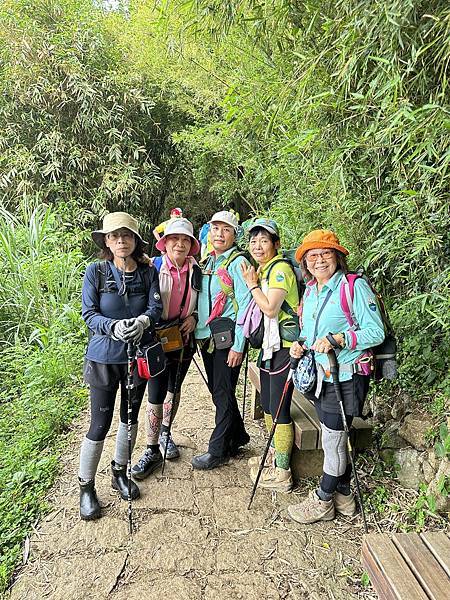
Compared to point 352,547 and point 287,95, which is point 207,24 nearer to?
point 287,95

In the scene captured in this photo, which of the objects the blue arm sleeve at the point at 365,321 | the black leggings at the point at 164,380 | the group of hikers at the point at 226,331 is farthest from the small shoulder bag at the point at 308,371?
the black leggings at the point at 164,380

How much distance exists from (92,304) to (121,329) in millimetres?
270

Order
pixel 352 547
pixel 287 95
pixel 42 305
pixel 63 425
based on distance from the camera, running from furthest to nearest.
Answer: pixel 42 305 < pixel 63 425 < pixel 287 95 < pixel 352 547

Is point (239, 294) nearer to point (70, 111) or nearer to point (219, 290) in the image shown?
point (219, 290)

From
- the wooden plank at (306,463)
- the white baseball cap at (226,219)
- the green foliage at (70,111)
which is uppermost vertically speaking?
the green foliage at (70,111)

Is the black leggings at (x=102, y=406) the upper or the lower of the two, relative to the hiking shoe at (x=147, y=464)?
upper

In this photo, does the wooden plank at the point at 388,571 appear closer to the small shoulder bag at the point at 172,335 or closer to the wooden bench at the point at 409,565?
the wooden bench at the point at 409,565

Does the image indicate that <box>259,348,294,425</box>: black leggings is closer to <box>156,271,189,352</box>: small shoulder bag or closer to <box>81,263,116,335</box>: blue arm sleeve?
<box>156,271,189,352</box>: small shoulder bag

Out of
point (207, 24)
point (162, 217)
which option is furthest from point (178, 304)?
point (162, 217)

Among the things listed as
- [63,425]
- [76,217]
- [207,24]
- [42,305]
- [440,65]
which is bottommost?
[63,425]

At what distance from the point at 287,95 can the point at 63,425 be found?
300 centimetres

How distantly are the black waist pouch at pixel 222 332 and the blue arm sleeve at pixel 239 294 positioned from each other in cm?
3

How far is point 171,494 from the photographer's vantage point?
2809 millimetres

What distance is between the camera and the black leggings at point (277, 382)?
2.68 meters
